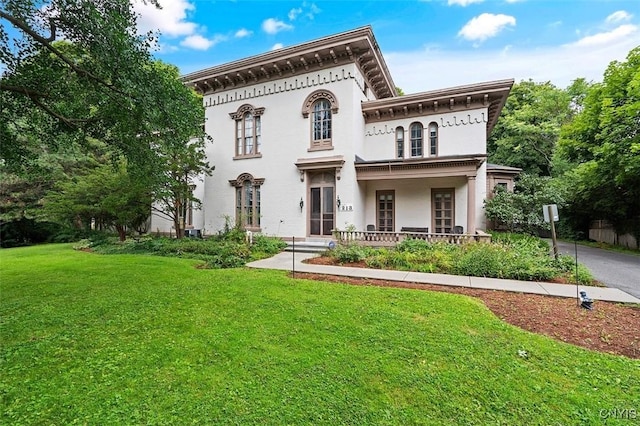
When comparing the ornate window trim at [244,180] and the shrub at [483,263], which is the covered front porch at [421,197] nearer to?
the shrub at [483,263]

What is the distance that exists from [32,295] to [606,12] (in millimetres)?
20017

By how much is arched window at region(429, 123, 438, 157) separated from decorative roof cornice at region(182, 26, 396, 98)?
4.12m

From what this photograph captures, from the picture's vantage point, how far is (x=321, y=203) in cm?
1352

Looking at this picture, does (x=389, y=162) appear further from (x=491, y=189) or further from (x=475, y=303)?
(x=475, y=303)

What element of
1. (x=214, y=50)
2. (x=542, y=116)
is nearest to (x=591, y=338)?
(x=214, y=50)

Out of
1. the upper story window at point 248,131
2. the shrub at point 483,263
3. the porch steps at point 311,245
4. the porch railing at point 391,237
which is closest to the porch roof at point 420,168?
the porch railing at point 391,237

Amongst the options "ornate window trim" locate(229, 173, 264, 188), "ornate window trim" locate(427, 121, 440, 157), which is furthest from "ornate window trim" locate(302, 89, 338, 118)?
"ornate window trim" locate(427, 121, 440, 157)

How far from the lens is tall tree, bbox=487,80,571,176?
77.8ft

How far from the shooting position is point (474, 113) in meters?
12.6

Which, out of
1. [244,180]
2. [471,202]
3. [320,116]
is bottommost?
[471,202]

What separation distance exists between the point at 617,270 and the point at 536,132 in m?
19.5

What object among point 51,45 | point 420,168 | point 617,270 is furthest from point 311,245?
point 617,270

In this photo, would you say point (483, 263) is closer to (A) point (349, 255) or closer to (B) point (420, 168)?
(A) point (349, 255)

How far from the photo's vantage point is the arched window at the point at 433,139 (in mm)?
13234
